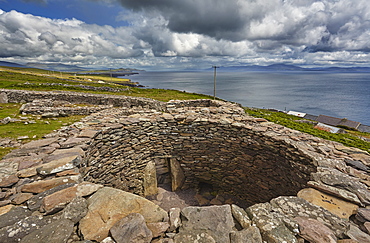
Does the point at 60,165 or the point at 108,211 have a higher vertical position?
the point at 60,165

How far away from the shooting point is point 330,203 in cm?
372

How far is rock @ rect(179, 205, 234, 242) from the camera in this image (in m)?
2.89

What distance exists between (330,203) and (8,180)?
7.00 metres

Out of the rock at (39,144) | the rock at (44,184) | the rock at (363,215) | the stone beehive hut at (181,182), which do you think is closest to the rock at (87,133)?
the stone beehive hut at (181,182)

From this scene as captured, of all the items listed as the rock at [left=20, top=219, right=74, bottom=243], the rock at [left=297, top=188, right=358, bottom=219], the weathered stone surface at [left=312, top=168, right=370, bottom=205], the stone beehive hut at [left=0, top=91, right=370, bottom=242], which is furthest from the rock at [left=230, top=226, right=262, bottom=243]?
the weathered stone surface at [left=312, top=168, right=370, bottom=205]

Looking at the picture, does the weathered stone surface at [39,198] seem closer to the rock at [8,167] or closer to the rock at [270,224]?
the rock at [8,167]

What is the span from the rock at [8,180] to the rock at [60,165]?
40 centimetres

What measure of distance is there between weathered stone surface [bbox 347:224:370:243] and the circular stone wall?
2.96 metres

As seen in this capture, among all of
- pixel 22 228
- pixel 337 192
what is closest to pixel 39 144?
pixel 22 228

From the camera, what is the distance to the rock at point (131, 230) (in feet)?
8.43

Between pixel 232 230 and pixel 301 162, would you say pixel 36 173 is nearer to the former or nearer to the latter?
pixel 232 230

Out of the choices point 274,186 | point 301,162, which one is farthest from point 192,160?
point 301,162

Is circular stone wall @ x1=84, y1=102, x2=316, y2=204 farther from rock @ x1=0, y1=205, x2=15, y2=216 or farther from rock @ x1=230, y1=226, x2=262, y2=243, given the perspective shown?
rock @ x1=230, y1=226, x2=262, y2=243

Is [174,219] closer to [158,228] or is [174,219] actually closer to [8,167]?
[158,228]
